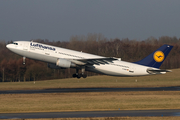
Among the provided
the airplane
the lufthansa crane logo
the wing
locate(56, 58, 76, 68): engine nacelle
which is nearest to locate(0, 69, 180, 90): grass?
the airplane

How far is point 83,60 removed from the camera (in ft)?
142

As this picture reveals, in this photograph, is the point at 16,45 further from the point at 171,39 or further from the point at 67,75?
the point at 171,39

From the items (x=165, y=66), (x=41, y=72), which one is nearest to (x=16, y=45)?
(x=41, y=72)

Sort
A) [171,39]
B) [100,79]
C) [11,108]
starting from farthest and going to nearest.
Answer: [171,39]
[100,79]
[11,108]

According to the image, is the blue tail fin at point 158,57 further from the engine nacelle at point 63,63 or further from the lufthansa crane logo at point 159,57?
the engine nacelle at point 63,63

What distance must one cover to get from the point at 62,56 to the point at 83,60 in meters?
3.50

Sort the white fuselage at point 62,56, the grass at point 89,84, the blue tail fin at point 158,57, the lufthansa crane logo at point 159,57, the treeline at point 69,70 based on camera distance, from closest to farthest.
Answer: the white fuselage at point 62,56
the blue tail fin at point 158,57
the lufthansa crane logo at point 159,57
the grass at point 89,84
the treeline at point 69,70

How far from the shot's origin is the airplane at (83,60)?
42.2 m

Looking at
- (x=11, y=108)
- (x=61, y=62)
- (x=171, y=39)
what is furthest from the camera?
(x=171, y=39)

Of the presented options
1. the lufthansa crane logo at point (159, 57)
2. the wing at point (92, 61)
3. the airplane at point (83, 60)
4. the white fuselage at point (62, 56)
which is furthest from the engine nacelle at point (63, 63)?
the lufthansa crane logo at point (159, 57)

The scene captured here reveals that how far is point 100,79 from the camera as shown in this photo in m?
81.9

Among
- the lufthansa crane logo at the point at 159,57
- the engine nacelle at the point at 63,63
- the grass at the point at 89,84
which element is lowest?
the grass at the point at 89,84

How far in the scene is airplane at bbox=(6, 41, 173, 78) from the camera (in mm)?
42219

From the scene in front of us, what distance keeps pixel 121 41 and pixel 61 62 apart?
85472mm
